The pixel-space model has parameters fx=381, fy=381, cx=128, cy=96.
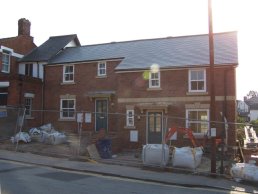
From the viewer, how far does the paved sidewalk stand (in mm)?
13344

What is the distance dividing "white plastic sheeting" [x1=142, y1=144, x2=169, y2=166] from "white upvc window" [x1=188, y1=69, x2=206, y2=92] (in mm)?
7369

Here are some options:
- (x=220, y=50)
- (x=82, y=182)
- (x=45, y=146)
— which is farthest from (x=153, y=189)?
(x=220, y=50)

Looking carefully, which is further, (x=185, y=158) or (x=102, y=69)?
(x=102, y=69)

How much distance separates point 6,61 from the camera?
31031 millimetres

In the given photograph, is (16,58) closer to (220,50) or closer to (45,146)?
(45,146)

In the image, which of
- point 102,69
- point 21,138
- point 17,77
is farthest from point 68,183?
point 102,69

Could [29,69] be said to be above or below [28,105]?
above

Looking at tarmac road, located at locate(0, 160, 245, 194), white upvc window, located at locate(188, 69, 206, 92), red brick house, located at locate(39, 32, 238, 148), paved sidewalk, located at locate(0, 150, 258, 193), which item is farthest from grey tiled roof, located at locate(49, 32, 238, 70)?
tarmac road, located at locate(0, 160, 245, 194)

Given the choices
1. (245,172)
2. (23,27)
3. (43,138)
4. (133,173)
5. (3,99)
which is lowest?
(133,173)

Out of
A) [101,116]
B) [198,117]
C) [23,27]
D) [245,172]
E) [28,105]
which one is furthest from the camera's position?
[23,27]

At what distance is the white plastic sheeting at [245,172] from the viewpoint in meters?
13.8

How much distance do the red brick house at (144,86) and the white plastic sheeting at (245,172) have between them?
19.6 feet

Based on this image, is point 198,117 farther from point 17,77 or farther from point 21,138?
point 17,77

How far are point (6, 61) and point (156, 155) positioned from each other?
751 inches
